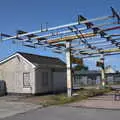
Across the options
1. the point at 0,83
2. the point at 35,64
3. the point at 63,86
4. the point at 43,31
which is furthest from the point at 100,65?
the point at 43,31

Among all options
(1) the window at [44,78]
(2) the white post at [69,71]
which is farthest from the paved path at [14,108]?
(1) the window at [44,78]

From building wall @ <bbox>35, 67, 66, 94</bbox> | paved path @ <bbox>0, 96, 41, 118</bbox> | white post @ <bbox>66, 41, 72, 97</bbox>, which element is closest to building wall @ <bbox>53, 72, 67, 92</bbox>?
building wall @ <bbox>35, 67, 66, 94</bbox>

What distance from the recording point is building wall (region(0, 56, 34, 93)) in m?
30.9

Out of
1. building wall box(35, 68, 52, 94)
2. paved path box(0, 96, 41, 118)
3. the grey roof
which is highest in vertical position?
the grey roof

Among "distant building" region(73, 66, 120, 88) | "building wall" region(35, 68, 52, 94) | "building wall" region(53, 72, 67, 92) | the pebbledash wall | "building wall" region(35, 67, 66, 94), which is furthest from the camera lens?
"distant building" region(73, 66, 120, 88)

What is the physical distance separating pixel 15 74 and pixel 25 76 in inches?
51.0

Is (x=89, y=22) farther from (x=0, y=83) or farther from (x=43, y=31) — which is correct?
(x=0, y=83)

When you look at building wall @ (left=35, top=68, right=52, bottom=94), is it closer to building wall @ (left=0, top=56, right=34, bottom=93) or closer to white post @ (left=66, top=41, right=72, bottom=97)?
building wall @ (left=0, top=56, right=34, bottom=93)

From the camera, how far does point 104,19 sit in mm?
19797

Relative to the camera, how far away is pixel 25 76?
31.2 meters

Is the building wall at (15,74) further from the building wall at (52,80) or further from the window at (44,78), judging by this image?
the window at (44,78)

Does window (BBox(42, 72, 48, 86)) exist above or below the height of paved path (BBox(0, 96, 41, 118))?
above

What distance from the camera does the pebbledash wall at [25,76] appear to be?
3059 cm

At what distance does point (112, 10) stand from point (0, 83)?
16.5m
